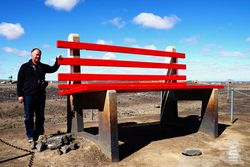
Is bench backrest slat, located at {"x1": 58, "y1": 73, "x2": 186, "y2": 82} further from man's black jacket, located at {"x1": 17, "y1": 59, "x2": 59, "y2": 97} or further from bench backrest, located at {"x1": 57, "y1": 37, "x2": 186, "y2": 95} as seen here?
man's black jacket, located at {"x1": 17, "y1": 59, "x2": 59, "y2": 97}

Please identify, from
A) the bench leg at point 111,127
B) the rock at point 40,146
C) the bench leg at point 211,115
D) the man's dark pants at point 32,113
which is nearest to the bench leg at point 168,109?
the bench leg at point 211,115

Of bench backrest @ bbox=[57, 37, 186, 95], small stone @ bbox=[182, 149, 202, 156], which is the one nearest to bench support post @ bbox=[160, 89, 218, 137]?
bench backrest @ bbox=[57, 37, 186, 95]

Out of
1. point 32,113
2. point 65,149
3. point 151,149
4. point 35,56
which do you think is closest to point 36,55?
point 35,56

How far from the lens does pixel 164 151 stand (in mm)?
6488

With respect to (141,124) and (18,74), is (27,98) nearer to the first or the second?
(18,74)

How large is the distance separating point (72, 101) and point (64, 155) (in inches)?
72.3

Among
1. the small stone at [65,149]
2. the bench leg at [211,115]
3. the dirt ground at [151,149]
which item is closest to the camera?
the dirt ground at [151,149]

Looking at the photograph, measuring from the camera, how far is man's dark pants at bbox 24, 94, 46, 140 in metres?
6.55

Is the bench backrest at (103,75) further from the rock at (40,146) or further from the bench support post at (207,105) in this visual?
the bench support post at (207,105)

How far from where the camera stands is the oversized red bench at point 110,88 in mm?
5863

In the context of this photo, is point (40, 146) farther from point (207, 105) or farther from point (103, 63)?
point (207, 105)

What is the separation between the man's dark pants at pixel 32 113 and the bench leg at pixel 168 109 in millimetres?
5008

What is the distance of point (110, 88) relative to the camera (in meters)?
5.86

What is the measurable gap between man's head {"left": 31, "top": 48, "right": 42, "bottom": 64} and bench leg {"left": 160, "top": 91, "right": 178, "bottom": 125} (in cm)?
524
